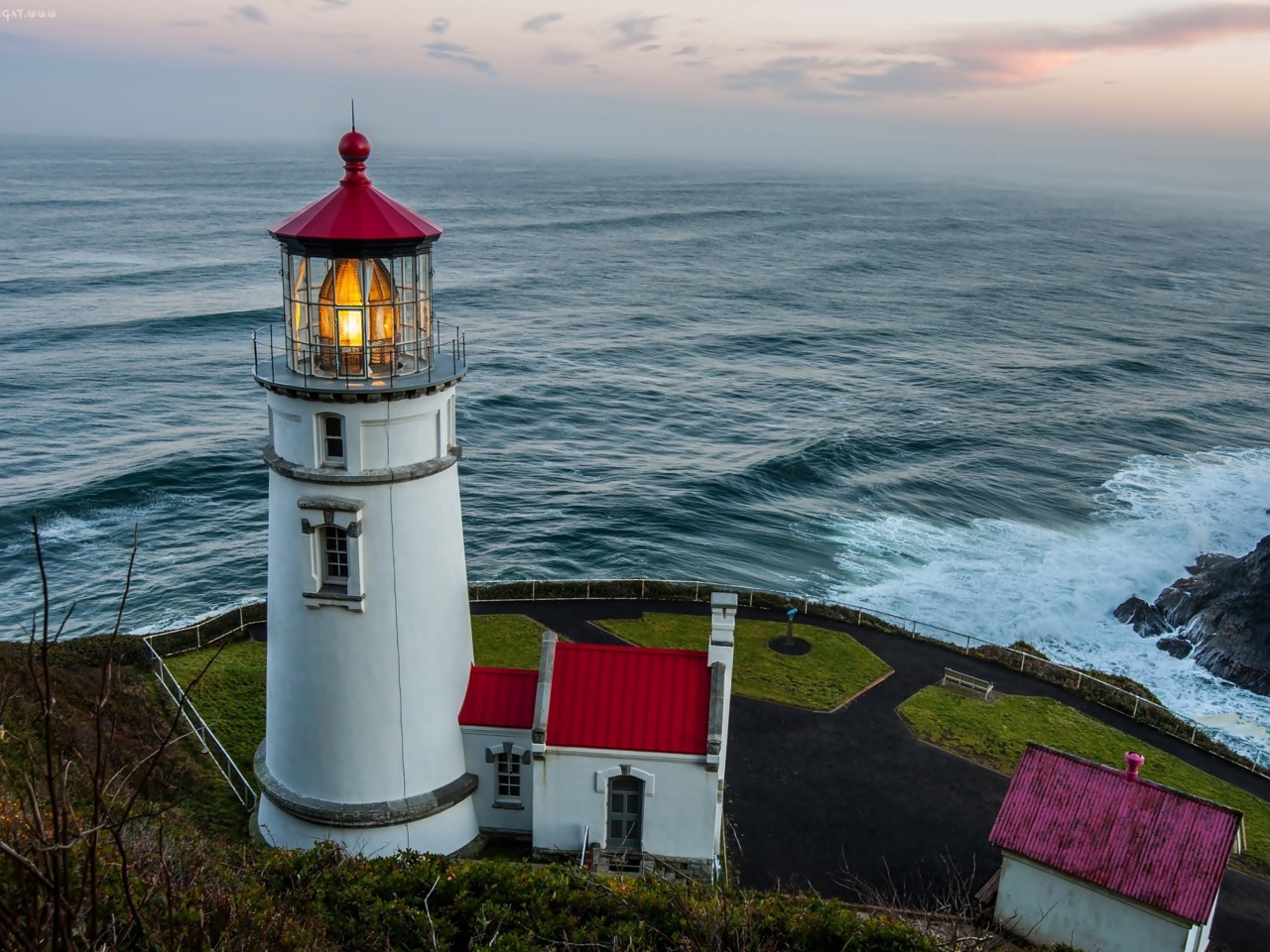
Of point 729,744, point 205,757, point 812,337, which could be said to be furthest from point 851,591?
point 812,337

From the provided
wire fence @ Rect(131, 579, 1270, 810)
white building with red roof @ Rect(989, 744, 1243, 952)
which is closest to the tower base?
wire fence @ Rect(131, 579, 1270, 810)

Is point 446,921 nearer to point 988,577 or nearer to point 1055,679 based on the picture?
point 1055,679

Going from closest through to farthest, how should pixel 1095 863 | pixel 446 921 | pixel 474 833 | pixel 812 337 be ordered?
pixel 446 921 < pixel 1095 863 < pixel 474 833 < pixel 812 337

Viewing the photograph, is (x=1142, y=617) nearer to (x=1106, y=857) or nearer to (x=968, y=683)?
(x=968, y=683)

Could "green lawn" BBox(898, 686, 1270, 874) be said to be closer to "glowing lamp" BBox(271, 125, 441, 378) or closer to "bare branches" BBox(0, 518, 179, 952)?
"glowing lamp" BBox(271, 125, 441, 378)

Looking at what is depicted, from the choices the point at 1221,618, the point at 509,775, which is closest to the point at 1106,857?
the point at 509,775

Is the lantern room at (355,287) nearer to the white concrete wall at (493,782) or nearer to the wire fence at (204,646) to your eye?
the white concrete wall at (493,782)
